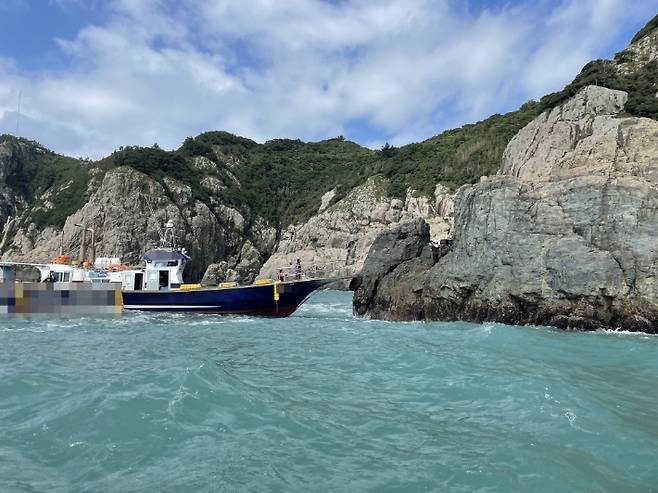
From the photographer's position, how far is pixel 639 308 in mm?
22891

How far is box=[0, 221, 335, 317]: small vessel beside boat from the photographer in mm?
29844

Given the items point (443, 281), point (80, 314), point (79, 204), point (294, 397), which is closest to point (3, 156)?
point (79, 204)

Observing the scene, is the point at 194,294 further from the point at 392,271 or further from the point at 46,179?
the point at 46,179

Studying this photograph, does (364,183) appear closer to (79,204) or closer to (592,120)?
(79,204)

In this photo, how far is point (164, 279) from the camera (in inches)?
1312

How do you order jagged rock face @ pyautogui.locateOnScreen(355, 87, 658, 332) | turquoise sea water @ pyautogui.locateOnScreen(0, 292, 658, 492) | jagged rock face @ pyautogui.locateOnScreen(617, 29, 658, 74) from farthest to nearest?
1. jagged rock face @ pyautogui.locateOnScreen(617, 29, 658, 74)
2. jagged rock face @ pyautogui.locateOnScreen(355, 87, 658, 332)
3. turquoise sea water @ pyautogui.locateOnScreen(0, 292, 658, 492)

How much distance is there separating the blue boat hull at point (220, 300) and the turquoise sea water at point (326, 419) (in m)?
13.9

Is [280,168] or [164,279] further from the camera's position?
[280,168]

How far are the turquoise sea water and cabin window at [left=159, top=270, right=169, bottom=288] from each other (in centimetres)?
1601

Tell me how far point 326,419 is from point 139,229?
71331 mm

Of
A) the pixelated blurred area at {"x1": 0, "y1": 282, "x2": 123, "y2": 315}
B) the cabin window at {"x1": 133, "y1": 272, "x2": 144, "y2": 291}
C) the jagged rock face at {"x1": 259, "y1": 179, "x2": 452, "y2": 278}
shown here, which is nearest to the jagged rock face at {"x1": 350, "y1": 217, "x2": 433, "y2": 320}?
the cabin window at {"x1": 133, "y1": 272, "x2": 144, "y2": 291}

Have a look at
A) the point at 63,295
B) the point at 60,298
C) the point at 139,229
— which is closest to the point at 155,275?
the point at 63,295

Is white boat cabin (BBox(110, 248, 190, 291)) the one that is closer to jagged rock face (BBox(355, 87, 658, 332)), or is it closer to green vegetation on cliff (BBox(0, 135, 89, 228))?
jagged rock face (BBox(355, 87, 658, 332))

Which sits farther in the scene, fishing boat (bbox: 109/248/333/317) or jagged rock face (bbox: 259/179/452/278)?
jagged rock face (bbox: 259/179/452/278)
